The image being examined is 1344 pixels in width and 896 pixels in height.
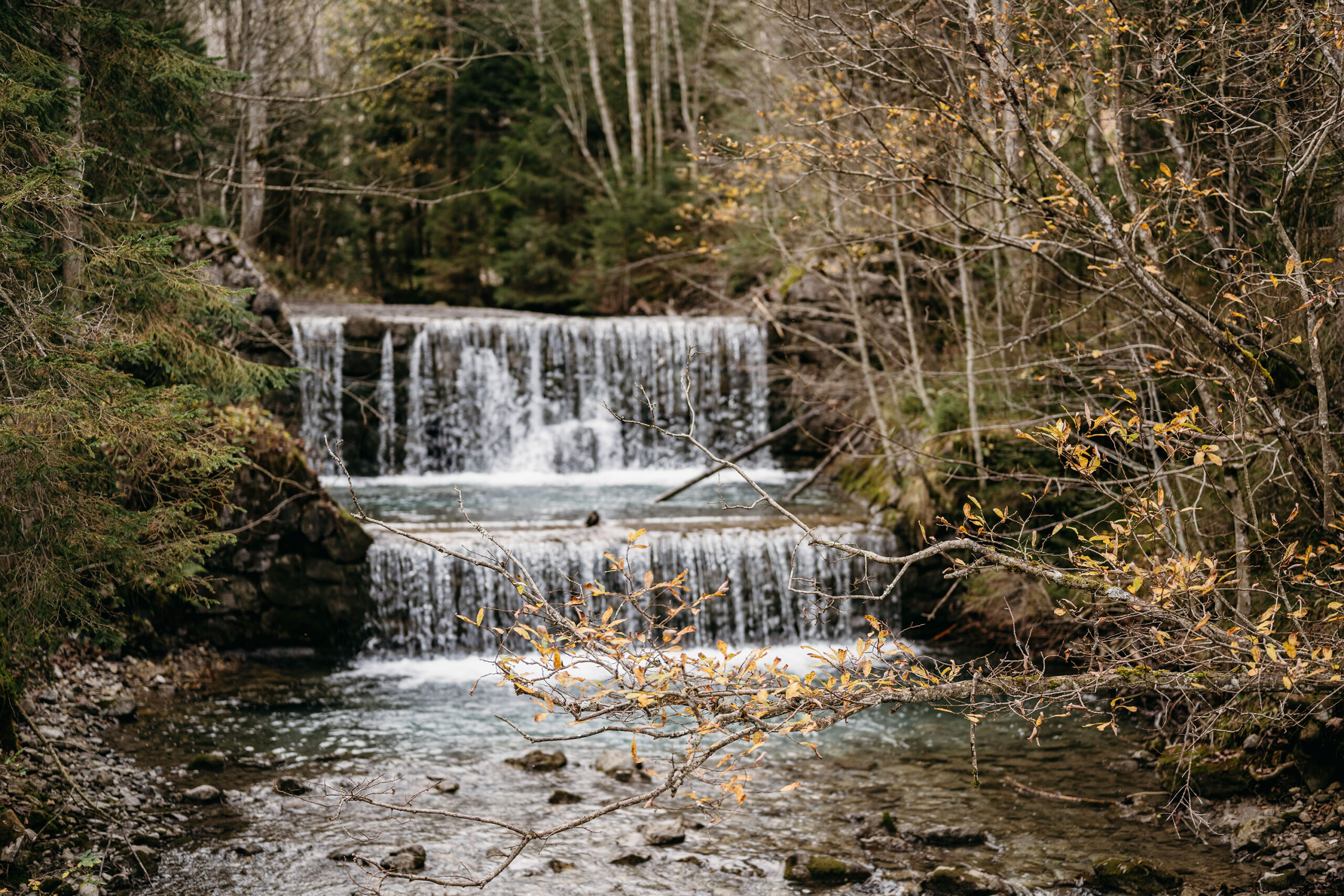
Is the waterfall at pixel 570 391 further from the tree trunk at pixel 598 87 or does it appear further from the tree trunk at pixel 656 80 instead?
the tree trunk at pixel 598 87

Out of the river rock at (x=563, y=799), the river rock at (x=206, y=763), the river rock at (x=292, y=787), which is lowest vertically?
the river rock at (x=563, y=799)

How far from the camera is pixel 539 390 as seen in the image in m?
15.4

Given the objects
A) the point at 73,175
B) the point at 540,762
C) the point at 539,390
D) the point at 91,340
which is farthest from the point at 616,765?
the point at 539,390

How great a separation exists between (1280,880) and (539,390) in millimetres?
12042

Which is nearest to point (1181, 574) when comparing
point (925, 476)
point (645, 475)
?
point (925, 476)

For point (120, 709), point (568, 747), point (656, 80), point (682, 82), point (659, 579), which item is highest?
point (656, 80)

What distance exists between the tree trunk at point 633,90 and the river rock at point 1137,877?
17.1m

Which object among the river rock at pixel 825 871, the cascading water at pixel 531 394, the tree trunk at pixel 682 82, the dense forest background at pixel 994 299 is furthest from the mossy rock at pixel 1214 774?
the tree trunk at pixel 682 82

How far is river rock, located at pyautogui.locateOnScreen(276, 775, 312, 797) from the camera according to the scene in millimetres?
6129

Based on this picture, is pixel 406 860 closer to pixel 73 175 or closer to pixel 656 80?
pixel 73 175

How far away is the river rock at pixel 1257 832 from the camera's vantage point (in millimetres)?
5309

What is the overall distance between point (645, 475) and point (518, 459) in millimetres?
1989

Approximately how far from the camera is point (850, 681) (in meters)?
3.82

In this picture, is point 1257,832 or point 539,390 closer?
point 1257,832
